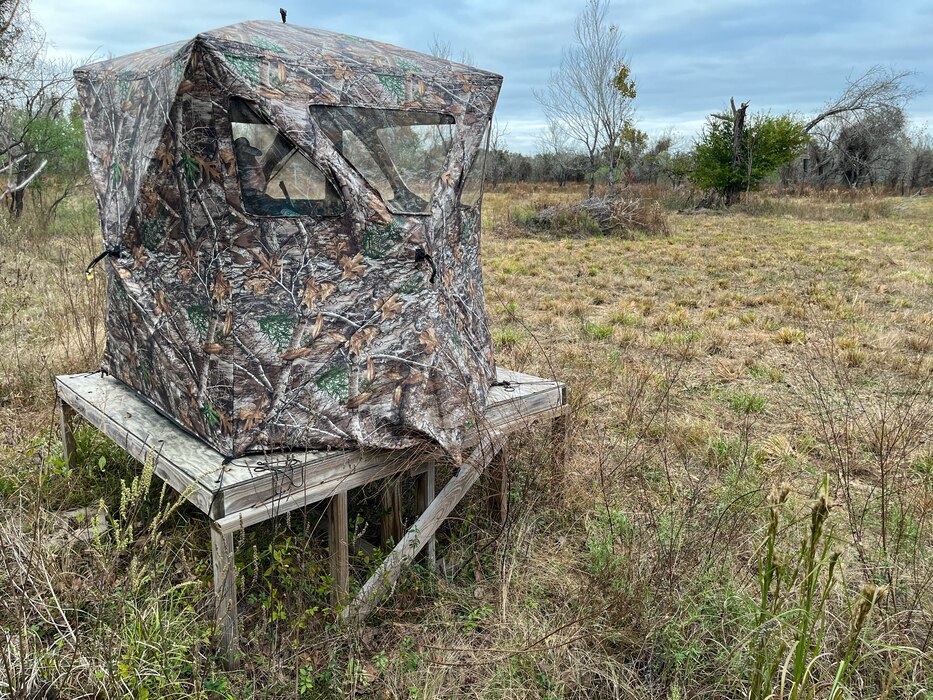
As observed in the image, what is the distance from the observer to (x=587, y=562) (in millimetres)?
3090

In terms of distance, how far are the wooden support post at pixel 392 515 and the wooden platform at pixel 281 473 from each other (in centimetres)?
4

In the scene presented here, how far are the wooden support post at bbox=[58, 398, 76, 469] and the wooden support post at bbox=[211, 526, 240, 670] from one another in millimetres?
1722

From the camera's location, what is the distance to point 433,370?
294cm

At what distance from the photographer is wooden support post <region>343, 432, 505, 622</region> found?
275cm

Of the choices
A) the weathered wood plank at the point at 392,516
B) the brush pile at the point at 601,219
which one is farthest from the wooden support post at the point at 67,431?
the brush pile at the point at 601,219

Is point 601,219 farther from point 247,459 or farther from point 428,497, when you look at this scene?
point 247,459

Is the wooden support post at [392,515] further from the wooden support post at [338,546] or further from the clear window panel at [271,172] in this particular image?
the clear window panel at [271,172]

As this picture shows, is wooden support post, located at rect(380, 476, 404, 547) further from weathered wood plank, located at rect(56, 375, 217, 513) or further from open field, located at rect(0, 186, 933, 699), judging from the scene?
weathered wood plank, located at rect(56, 375, 217, 513)

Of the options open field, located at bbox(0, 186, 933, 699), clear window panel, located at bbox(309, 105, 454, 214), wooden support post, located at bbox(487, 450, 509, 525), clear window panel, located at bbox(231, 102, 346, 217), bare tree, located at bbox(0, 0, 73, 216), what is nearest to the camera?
open field, located at bbox(0, 186, 933, 699)

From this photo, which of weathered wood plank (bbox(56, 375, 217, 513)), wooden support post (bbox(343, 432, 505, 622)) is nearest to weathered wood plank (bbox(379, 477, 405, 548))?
wooden support post (bbox(343, 432, 505, 622))

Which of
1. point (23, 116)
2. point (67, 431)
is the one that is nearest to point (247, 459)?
point (67, 431)

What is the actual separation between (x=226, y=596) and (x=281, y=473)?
18.4 inches

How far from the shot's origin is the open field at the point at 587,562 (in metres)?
2.19

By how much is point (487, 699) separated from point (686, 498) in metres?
1.74
